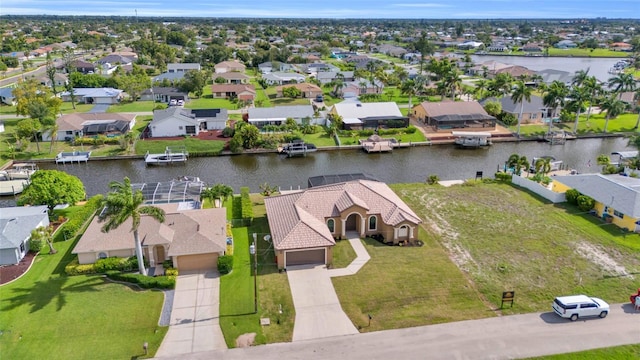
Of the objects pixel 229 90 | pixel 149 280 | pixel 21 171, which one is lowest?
pixel 149 280

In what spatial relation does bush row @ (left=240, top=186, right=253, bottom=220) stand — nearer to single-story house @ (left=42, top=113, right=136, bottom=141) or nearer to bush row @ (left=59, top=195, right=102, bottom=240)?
bush row @ (left=59, top=195, right=102, bottom=240)

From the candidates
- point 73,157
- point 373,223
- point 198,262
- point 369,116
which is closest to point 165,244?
point 198,262

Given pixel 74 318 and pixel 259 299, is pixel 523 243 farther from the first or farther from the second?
pixel 74 318

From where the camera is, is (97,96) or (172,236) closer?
(172,236)

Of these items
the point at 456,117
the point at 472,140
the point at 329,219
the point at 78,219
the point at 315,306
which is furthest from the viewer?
the point at 456,117

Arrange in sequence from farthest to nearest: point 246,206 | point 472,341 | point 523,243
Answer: point 246,206
point 523,243
point 472,341

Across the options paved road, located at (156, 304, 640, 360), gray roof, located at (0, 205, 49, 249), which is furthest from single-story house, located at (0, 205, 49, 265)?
paved road, located at (156, 304, 640, 360)

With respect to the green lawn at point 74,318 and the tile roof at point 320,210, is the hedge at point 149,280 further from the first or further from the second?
the tile roof at point 320,210
